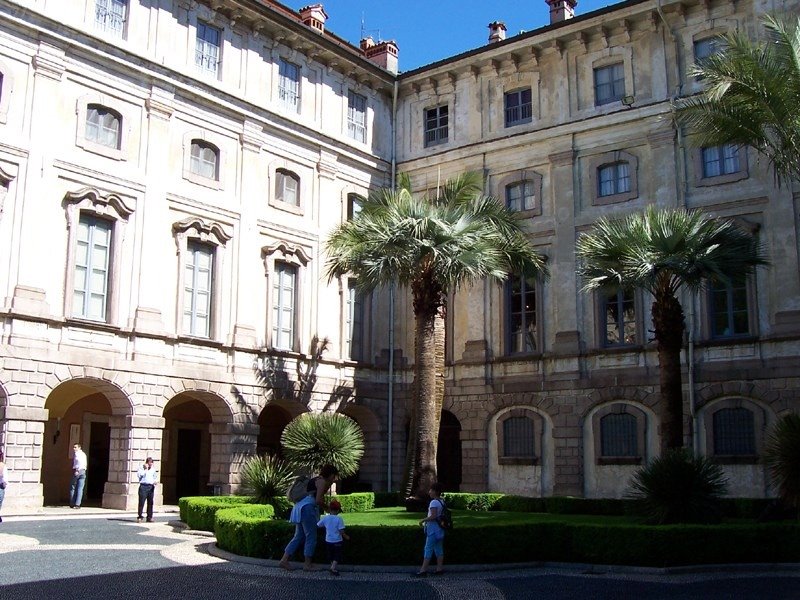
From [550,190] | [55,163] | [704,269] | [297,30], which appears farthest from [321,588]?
[297,30]

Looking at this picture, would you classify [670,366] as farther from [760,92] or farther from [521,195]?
[521,195]

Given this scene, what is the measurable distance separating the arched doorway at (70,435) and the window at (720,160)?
20.1m

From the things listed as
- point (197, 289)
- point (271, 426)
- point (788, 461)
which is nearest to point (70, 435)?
point (197, 289)

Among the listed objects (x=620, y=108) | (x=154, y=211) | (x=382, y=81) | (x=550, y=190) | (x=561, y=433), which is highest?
(x=382, y=81)

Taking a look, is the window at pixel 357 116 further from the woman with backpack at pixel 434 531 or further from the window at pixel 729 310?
the woman with backpack at pixel 434 531

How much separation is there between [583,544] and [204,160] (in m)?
18.5

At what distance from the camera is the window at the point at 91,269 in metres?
25.9

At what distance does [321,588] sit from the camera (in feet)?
45.1

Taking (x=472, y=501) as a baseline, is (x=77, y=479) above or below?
above

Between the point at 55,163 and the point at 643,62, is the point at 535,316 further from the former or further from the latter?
the point at 55,163

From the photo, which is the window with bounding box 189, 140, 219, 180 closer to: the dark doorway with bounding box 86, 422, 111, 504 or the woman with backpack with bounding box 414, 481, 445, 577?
the dark doorway with bounding box 86, 422, 111, 504

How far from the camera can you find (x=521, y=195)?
109 ft

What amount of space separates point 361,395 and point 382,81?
1214 cm

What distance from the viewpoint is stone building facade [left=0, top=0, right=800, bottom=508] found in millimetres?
25703
